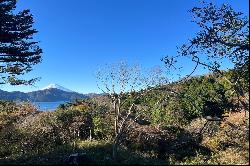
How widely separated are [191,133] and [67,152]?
10.9 meters

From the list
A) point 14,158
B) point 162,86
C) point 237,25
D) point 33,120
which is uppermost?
point 237,25

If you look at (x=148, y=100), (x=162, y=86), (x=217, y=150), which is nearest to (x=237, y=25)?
(x=162, y=86)

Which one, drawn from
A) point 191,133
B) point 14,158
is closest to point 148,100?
point 191,133

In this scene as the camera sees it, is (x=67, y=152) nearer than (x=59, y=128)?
Yes

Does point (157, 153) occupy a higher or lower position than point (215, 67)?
lower

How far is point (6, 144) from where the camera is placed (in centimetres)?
2530

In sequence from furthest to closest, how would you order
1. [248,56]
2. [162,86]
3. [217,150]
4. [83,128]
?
[83,128]
[217,150]
[162,86]
[248,56]

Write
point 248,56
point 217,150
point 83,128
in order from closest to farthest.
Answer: point 248,56
point 217,150
point 83,128

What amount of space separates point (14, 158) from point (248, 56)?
490 inches

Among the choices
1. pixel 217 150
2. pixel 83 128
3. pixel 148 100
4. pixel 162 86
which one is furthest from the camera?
pixel 148 100

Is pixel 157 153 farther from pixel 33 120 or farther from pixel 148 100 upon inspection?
pixel 148 100

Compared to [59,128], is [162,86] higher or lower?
higher

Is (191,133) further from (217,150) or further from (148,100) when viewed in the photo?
(148,100)

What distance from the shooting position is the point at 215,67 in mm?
17391
